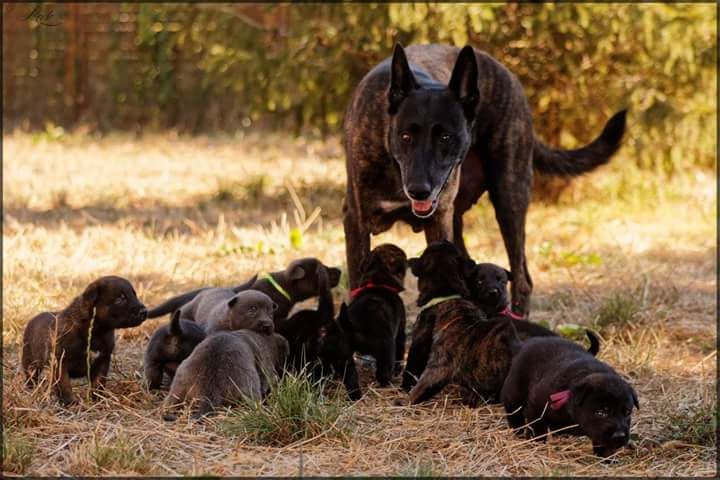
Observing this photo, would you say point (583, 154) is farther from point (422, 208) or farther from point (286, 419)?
point (286, 419)

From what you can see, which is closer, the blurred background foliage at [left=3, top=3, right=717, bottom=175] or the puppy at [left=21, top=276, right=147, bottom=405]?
the puppy at [left=21, top=276, right=147, bottom=405]

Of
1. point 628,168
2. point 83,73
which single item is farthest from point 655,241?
point 83,73

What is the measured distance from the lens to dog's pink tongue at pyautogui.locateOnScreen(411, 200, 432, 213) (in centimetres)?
549

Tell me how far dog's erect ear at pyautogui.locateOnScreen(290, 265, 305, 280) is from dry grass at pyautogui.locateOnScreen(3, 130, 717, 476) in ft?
3.03

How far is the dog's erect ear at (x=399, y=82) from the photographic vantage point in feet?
18.8

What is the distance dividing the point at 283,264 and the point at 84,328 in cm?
291

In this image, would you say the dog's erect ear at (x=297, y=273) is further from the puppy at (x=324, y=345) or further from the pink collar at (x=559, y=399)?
the pink collar at (x=559, y=399)

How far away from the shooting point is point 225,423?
14.2 feet

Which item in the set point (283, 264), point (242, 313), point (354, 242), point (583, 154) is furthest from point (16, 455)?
point (583, 154)

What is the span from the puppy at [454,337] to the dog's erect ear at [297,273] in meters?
0.76

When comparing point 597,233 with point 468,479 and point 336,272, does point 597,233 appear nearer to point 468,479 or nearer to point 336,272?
point 336,272

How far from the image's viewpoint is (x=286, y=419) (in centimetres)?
425

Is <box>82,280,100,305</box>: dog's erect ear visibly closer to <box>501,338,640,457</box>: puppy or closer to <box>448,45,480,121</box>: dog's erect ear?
<box>501,338,640,457</box>: puppy

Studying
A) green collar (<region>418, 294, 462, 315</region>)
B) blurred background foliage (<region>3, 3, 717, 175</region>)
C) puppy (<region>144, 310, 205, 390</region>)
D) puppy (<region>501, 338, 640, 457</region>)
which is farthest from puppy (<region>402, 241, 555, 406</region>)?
blurred background foliage (<region>3, 3, 717, 175</region>)
